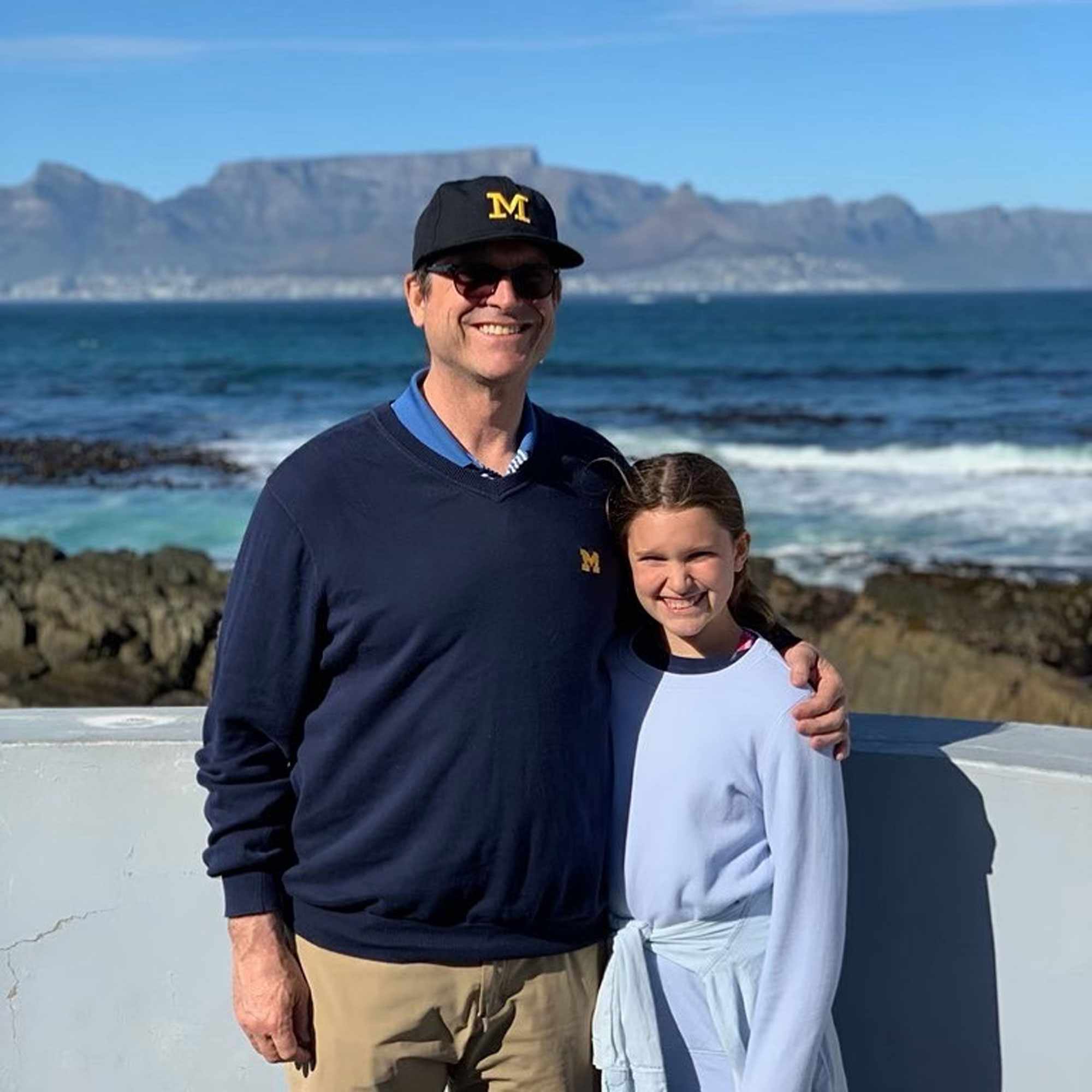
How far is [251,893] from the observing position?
2.29 meters

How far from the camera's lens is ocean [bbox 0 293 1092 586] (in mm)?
20656

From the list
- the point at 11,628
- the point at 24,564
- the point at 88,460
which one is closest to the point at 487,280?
the point at 11,628

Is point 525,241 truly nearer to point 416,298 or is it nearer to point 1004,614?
point 416,298

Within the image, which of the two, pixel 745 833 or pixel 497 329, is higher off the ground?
pixel 497 329

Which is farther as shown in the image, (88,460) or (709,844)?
(88,460)

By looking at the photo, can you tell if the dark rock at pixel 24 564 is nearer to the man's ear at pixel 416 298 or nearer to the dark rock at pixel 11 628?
the dark rock at pixel 11 628

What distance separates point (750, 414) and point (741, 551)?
3705 centimetres

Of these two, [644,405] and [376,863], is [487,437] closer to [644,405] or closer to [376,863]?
[376,863]

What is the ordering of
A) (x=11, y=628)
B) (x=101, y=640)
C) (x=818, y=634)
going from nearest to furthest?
(x=101, y=640)
(x=11, y=628)
(x=818, y=634)

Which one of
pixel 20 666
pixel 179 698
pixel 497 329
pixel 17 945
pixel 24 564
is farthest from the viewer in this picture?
pixel 24 564

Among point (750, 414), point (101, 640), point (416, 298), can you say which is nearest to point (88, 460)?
point (750, 414)

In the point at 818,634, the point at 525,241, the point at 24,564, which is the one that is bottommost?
the point at 818,634

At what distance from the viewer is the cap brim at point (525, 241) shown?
2303 mm

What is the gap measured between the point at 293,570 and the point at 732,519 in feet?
2.13
